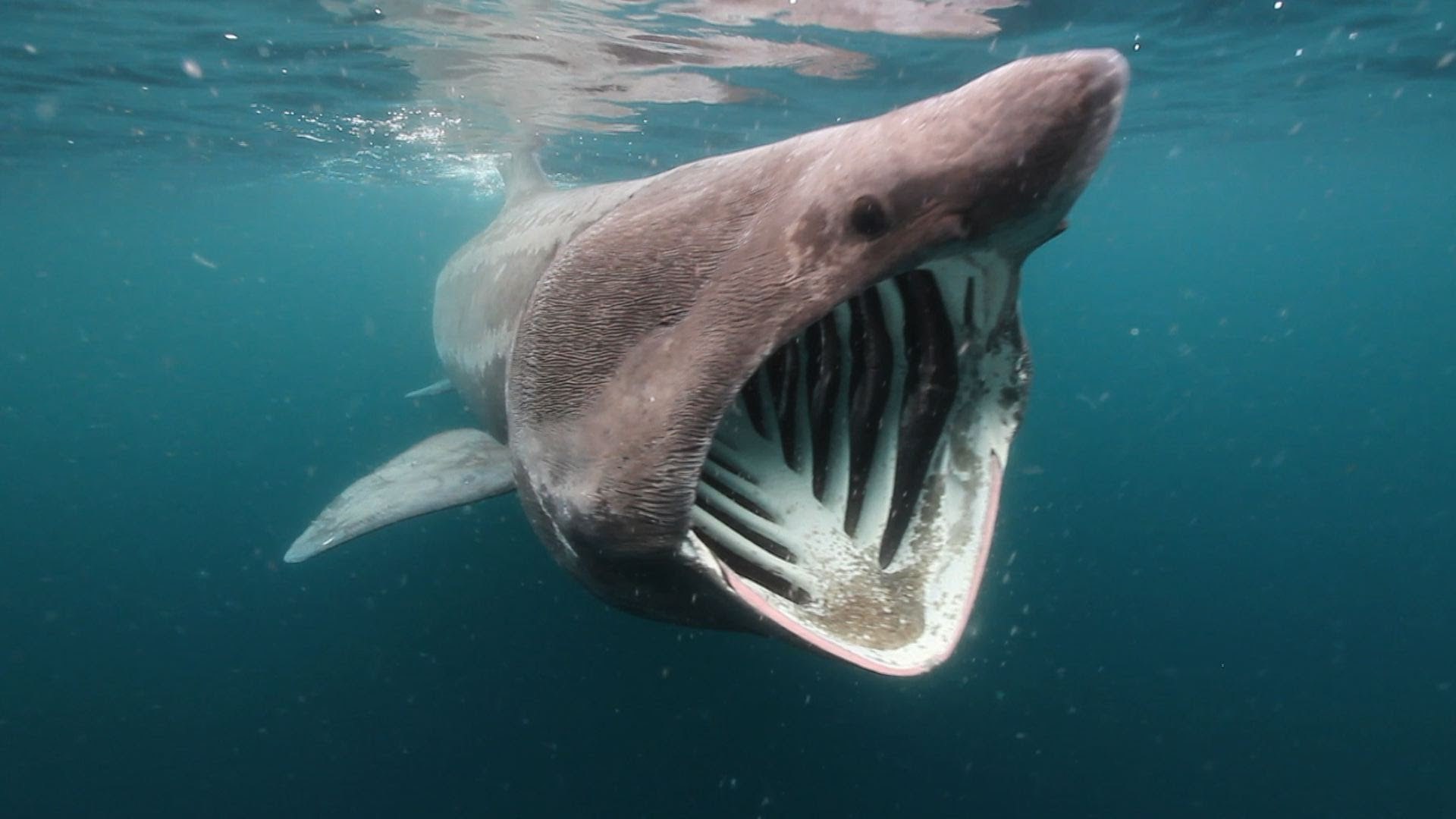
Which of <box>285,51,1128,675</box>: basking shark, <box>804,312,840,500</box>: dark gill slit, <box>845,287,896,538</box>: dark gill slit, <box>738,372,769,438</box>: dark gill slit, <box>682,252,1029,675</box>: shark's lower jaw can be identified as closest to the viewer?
<box>285,51,1128,675</box>: basking shark

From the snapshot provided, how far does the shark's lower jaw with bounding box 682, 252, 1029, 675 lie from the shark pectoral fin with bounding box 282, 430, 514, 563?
6.29ft

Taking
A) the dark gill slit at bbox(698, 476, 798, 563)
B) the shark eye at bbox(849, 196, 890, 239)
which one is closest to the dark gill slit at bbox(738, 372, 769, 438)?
the dark gill slit at bbox(698, 476, 798, 563)

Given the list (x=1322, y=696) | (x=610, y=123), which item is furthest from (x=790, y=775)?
(x=610, y=123)

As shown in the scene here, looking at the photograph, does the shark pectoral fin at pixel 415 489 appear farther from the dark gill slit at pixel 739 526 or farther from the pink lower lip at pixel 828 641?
the pink lower lip at pixel 828 641

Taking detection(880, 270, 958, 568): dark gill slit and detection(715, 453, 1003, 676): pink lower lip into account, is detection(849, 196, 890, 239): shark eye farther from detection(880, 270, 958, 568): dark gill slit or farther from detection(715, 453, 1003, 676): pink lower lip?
detection(715, 453, 1003, 676): pink lower lip

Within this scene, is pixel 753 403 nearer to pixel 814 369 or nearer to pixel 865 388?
pixel 814 369

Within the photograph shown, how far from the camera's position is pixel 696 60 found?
39.4 ft

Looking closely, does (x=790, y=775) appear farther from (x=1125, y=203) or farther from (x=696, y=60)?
(x=1125, y=203)

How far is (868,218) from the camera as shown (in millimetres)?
1977

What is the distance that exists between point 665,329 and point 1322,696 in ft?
43.7

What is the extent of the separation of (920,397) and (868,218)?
86 cm

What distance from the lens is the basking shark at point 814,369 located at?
6.28 ft

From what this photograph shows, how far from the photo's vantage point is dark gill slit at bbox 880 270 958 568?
8.41 ft

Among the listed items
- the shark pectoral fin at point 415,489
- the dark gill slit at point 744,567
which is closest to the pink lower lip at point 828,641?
the dark gill slit at point 744,567
